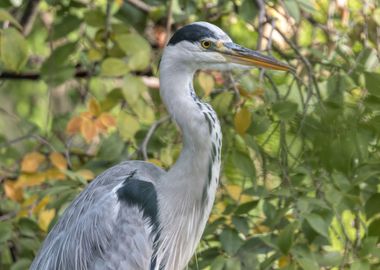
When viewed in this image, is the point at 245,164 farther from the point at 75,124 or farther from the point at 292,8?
the point at 75,124

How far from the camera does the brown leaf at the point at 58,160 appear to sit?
165 inches

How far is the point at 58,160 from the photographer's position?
421 centimetres

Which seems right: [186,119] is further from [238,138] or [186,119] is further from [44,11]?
[44,11]

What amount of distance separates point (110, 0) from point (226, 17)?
2.46 feet

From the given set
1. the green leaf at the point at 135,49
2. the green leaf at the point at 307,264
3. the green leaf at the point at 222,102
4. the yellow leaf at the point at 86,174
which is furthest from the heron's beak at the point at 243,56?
the yellow leaf at the point at 86,174

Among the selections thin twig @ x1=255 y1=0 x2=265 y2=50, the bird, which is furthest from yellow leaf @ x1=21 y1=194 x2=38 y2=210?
thin twig @ x1=255 y1=0 x2=265 y2=50

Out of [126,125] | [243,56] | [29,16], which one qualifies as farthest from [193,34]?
[29,16]

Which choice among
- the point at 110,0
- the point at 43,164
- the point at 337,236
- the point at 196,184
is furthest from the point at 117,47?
the point at 337,236

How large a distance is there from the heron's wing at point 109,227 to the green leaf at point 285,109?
55 cm

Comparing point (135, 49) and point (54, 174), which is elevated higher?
point (135, 49)

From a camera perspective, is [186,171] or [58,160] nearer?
[186,171]

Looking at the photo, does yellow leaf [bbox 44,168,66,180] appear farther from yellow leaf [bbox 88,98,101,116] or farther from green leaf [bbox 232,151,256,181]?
green leaf [bbox 232,151,256,181]

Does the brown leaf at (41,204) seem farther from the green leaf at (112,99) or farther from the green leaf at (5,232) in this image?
the green leaf at (112,99)

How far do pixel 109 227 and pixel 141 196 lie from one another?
6.6 inches
